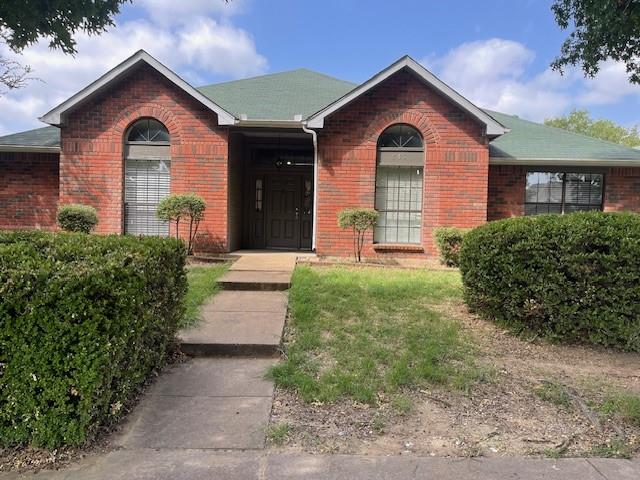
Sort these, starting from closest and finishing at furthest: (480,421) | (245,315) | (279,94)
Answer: (480,421) → (245,315) → (279,94)

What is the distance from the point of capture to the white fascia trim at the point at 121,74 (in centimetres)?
1052

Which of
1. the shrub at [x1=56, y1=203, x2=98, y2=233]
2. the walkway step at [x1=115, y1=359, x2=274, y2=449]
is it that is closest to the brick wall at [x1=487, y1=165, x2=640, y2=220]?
the walkway step at [x1=115, y1=359, x2=274, y2=449]

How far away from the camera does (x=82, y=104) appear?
35.6ft

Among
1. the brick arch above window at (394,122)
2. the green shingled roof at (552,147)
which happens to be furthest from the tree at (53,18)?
the green shingled roof at (552,147)

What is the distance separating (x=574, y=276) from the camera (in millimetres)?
4988

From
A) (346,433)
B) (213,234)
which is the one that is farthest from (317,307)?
(213,234)

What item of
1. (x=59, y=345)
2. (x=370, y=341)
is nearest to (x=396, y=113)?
(x=370, y=341)

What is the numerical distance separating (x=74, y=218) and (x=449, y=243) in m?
7.82

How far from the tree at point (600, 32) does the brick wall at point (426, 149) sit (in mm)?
2731

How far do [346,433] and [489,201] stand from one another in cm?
1004

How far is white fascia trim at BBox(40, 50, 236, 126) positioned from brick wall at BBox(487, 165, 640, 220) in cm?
672

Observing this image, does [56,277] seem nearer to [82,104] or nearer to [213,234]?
[213,234]

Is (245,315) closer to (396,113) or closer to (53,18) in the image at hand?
(53,18)

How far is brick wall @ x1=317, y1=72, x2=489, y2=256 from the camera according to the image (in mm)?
10961
